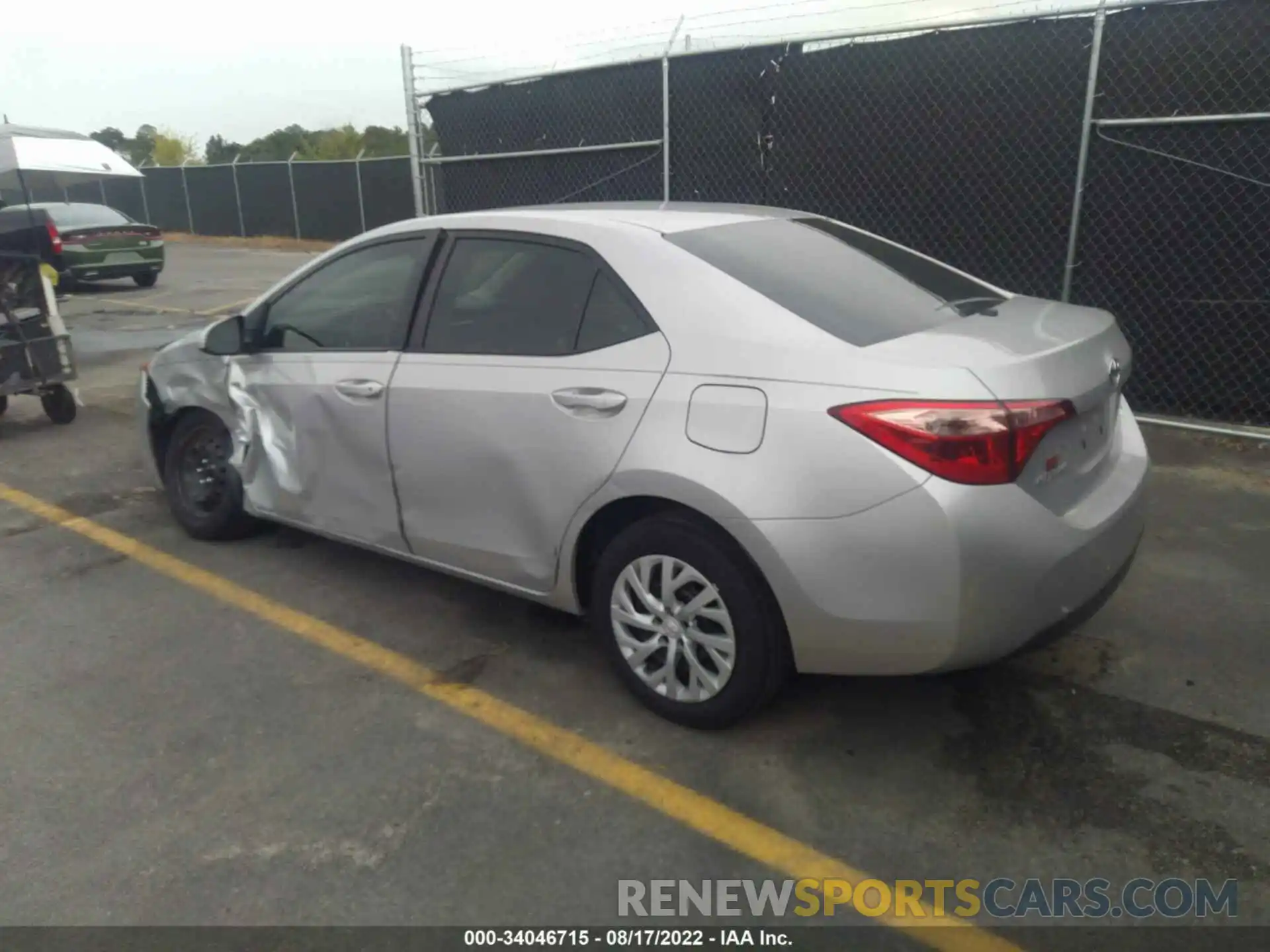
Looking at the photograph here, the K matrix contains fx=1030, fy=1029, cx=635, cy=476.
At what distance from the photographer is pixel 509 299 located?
3678 millimetres

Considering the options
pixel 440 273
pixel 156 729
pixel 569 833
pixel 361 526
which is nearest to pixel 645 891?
pixel 569 833

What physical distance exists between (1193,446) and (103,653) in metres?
5.83

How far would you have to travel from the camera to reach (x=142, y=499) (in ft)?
19.1

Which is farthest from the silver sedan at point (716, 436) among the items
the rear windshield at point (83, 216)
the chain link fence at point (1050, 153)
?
the rear windshield at point (83, 216)

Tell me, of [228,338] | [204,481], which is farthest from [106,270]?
[228,338]

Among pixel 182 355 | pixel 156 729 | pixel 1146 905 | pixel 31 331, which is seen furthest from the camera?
pixel 31 331

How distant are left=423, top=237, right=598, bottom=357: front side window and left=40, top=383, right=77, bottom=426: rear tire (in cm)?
502

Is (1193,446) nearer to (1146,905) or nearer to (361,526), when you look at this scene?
(1146,905)

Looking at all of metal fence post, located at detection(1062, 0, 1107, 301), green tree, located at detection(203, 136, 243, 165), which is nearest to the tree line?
green tree, located at detection(203, 136, 243, 165)

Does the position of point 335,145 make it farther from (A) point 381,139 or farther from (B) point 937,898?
(B) point 937,898

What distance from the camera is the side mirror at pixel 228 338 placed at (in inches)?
178

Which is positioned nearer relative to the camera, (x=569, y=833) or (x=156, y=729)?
(x=569, y=833)

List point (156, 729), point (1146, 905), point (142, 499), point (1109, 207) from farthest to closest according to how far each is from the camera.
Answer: point (1109, 207)
point (142, 499)
point (156, 729)
point (1146, 905)

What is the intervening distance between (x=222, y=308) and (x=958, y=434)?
13285 millimetres
